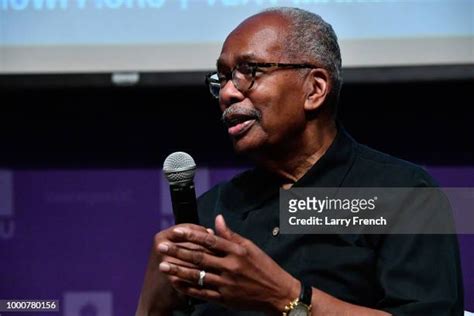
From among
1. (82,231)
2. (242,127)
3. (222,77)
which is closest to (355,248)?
(242,127)

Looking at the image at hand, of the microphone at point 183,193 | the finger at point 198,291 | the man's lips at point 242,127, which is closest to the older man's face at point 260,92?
the man's lips at point 242,127

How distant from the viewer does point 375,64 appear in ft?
8.39

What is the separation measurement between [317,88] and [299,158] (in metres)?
0.14

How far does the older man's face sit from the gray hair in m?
0.02

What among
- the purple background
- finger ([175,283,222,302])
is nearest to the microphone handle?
finger ([175,283,222,302])

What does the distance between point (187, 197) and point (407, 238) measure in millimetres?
398

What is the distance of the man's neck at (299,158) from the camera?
5.66 feet

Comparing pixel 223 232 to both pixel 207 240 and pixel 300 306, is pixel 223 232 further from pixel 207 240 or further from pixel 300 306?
pixel 300 306

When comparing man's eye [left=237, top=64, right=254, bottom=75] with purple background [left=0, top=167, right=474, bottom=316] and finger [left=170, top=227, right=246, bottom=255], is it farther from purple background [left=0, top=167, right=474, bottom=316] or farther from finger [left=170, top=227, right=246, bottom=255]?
purple background [left=0, top=167, right=474, bottom=316]

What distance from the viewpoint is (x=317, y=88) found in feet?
5.58

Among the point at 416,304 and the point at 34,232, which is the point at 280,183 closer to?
the point at 416,304

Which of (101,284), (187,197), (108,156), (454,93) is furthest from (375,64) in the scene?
(187,197)

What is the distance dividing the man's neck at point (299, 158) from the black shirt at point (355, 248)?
0.08ft

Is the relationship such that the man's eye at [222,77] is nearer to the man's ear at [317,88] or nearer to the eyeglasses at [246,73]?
the eyeglasses at [246,73]
